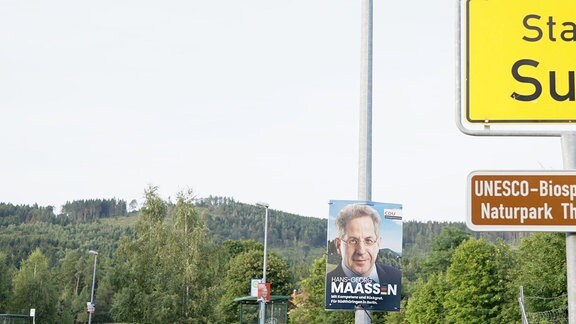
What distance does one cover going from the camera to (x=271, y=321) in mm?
37938

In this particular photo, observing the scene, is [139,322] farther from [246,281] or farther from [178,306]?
[246,281]

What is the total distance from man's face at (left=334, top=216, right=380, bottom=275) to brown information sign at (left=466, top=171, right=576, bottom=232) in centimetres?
774

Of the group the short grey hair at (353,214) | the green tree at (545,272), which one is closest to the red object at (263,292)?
the green tree at (545,272)

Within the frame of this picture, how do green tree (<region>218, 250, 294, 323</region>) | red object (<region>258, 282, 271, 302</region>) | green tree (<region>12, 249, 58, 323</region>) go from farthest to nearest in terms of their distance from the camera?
1. green tree (<region>12, 249, 58, 323</region>)
2. green tree (<region>218, 250, 294, 323</region>)
3. red object (<region>258, 282, 271, 302</region>)

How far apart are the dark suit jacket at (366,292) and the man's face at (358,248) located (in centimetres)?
17

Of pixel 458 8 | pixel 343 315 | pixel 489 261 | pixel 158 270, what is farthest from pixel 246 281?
pixel 458 8

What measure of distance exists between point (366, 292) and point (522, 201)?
8.29 metres

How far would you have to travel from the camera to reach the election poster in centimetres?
1116

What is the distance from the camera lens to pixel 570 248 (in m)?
3.33

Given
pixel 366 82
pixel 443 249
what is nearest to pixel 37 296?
pixel 443 249

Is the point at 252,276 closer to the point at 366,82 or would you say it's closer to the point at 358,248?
the point at 358,248

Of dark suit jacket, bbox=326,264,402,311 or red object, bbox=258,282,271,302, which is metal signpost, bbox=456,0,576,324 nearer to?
dark suit jacket, bbox=326,264,402,311

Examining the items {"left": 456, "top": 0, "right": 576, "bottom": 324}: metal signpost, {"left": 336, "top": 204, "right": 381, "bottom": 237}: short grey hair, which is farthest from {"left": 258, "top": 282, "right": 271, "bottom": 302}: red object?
{"left": 456, "top": 0, "right": 576, "bottom": 324}: metal signpost

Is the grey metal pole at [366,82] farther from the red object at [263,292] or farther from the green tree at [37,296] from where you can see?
the green tree at [37,296]
